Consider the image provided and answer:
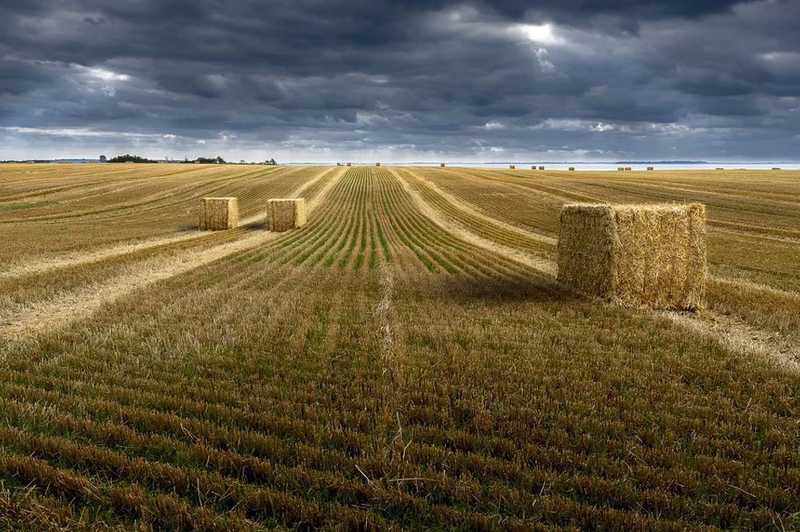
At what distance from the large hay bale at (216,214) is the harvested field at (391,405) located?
15480mm

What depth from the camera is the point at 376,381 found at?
740 cm

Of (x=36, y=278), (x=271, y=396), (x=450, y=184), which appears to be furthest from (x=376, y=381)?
(x=450, y=184)

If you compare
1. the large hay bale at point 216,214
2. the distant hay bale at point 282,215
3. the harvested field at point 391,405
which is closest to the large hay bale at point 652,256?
the harvested field at point 391,405

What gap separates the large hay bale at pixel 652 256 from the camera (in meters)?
13.1

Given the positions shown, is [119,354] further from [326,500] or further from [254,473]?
[326,500]

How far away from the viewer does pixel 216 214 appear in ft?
106

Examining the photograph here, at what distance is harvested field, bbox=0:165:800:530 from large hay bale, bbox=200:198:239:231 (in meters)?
15.5

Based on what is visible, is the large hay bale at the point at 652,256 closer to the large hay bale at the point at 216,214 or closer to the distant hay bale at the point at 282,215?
the distant hay bale at the point at 282,215

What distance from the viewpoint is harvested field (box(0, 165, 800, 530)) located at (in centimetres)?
453

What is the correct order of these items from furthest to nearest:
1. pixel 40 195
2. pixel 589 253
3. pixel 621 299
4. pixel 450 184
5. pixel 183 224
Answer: pixel 450 184 < pixel 40 195 < pixel 183 224 < pixel 589 253 < pixel 621 299

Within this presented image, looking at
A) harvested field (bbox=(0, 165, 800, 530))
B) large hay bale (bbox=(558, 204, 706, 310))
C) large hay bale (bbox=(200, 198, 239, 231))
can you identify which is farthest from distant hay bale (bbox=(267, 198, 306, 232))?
large hay bale (bbox=(558, 204, 706, 310))

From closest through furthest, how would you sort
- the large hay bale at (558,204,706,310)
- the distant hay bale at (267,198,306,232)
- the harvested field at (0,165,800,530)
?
the harvested field at (0,165,800,530) → the large hay bale at (558,204,706,310) → the distant hay bale at (267,198,306,232)

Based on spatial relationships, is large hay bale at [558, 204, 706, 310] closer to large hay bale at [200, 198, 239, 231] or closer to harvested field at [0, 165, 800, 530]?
harvested field at [0, 165, 800, 530]

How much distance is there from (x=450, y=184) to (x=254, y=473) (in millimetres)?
59723
